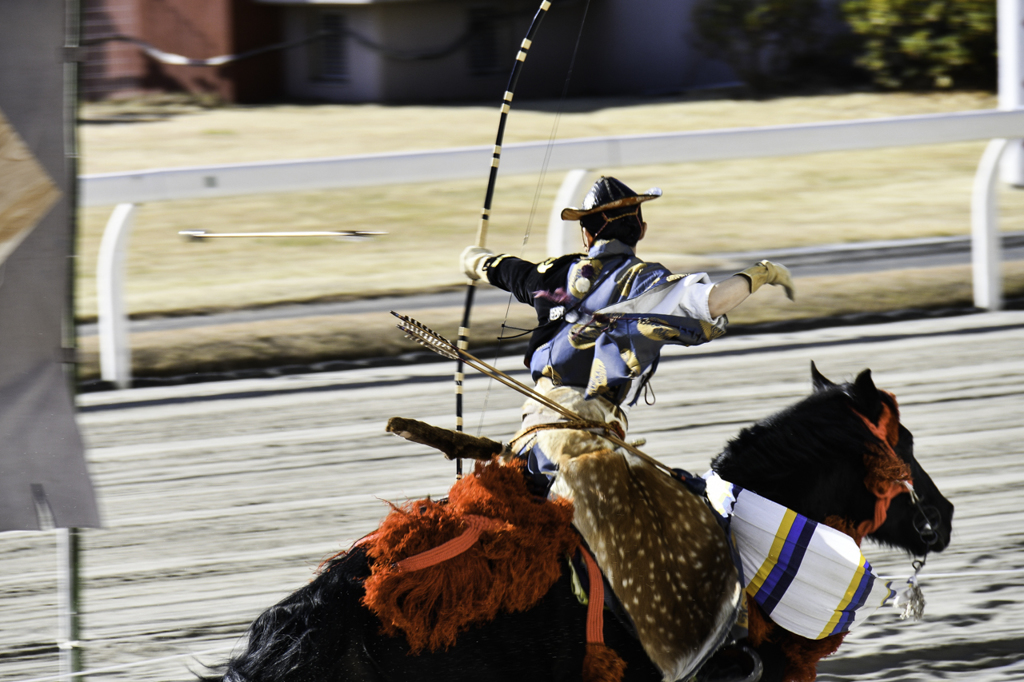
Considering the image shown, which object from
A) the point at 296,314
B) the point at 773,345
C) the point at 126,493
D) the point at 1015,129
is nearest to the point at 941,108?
the point at 1015,129

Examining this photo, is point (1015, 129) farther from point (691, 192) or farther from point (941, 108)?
point (941, 108)

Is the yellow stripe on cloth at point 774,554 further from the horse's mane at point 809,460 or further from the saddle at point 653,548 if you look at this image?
the horse's mane at point 809,460

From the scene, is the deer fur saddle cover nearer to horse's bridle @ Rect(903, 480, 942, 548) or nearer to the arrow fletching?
the arrow fletching

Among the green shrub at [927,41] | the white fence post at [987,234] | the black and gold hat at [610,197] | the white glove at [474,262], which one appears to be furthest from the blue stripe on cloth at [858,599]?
the green shrub at [927,41]

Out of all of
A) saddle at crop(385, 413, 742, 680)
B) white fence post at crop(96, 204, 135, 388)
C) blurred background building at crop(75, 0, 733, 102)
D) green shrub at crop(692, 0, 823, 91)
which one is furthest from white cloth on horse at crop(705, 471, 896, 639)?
blurred background building at crop(75, 0, 733, 102)

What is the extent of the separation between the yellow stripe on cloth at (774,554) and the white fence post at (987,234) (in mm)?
6023

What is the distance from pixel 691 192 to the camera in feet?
45.8

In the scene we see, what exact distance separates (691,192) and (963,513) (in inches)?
358

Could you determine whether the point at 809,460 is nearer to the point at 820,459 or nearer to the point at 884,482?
the point at 820,459

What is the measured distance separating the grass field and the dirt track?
0.87m

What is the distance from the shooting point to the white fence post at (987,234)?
836 cm

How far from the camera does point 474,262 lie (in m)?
3.63

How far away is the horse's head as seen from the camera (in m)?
3.36

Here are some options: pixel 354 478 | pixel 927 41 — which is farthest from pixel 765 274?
pixel 927 41
